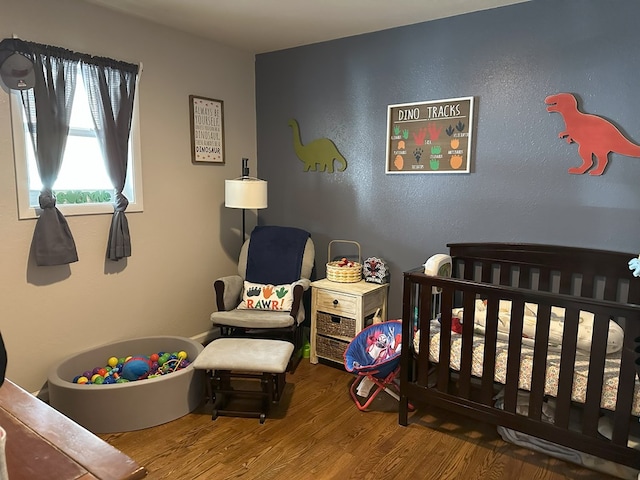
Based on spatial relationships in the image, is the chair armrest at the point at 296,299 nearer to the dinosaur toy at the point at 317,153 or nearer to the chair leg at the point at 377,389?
the chair leg at the point at 377,389

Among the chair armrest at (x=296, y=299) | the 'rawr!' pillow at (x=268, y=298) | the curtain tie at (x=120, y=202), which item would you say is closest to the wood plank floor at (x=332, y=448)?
the chair armrest at (x=296, y=299)

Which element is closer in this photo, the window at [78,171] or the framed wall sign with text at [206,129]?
the window at [78,171]

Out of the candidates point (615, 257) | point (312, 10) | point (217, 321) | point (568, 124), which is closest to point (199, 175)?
point (217, 321)

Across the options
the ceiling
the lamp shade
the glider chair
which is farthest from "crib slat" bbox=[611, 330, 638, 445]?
the lamp shade

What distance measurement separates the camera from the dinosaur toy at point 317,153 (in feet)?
11.5

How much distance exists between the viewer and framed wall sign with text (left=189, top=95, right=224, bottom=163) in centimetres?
338

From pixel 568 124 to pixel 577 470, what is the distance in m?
1.75

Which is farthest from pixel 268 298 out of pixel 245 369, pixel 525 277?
pixel 525 277

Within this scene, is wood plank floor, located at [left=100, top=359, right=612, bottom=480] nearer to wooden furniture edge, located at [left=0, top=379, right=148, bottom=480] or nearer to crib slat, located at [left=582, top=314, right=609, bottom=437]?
crib slat, located at [left=582, top=314, right=609, bottom=437]

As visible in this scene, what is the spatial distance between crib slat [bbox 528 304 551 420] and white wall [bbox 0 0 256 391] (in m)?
2.40

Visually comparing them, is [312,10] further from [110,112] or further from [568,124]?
[568,124]

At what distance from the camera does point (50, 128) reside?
8.39 feet

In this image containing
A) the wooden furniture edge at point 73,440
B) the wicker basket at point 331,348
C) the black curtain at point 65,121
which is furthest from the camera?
the wicker basket at point 331,348

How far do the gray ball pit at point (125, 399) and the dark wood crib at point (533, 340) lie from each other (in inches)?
46.8
